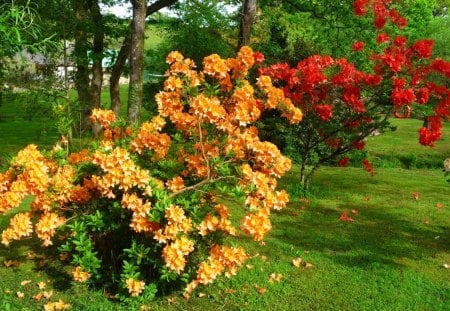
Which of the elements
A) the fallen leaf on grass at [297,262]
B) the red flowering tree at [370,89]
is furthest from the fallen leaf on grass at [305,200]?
the fallen leaf on grass at [297,262]

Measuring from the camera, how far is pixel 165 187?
232 inches

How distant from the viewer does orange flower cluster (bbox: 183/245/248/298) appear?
5.11 m

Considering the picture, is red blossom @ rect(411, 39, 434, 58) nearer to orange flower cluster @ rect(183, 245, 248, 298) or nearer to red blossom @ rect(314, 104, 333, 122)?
red blossom @ rect(314, 104, 333, 122)

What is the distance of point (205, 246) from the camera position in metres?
5.67

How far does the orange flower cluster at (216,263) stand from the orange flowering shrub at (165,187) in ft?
0.04

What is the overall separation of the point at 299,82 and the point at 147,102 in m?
13.5

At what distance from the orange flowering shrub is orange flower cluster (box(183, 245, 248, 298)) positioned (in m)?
0.01

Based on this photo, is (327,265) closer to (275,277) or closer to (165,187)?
(275,277)

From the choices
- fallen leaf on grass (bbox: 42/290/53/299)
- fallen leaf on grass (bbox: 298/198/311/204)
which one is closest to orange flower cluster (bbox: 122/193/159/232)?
fallen leaf on grass (bbox: 42/290/53/299)

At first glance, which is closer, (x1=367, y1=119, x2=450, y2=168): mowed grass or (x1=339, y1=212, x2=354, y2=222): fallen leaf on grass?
(x1=339, y1=212, x2=354, y2=222): fallen leaf on grass

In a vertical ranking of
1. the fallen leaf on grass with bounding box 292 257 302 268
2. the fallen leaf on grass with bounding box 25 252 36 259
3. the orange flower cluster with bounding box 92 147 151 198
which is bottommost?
the fallen leaf on grass with bounding box 25 252 36 259

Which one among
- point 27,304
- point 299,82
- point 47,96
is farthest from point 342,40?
point 27,304

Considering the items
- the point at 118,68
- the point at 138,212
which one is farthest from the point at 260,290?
the point at 118,68

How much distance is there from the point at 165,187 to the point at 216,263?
123 centimetres
